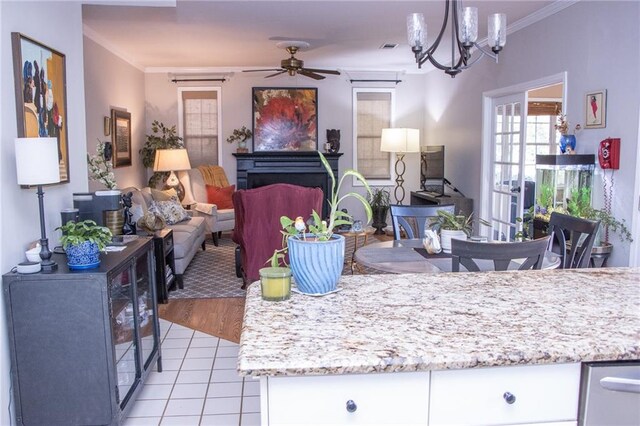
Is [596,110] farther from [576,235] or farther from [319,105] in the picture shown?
[319,105]

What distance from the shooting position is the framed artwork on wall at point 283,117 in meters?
7.79

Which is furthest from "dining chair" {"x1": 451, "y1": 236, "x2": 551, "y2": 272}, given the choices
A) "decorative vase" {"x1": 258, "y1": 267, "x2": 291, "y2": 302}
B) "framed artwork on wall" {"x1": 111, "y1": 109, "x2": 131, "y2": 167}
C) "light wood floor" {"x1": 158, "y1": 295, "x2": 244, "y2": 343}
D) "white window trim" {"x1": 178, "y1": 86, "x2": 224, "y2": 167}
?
"white window trim" {"x1": 178, "y1": 86, "x2": 224, "y2": 167}

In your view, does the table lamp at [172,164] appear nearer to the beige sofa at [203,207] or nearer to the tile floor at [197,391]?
the beige sofa at [203,207]

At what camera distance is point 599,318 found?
4.28ft

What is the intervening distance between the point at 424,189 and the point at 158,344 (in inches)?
208

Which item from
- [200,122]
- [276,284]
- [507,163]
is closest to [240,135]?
[200,122]

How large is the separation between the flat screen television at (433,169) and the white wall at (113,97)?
411 centimetres

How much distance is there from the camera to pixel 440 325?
125cm

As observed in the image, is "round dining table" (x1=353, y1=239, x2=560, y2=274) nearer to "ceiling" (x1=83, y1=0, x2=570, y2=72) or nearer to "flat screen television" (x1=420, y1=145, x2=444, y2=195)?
"ceiling" (x1=83, y1=0, x2=570, y2=72)

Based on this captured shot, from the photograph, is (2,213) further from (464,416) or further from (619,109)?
(619,109)

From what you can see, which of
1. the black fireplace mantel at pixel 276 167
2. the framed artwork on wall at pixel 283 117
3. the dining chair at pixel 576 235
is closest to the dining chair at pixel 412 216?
the dining chair at pixel 576 235

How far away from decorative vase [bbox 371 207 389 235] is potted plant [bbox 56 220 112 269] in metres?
5.77

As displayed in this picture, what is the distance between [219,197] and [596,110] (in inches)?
192

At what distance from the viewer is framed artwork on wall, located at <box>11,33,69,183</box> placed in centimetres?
229
